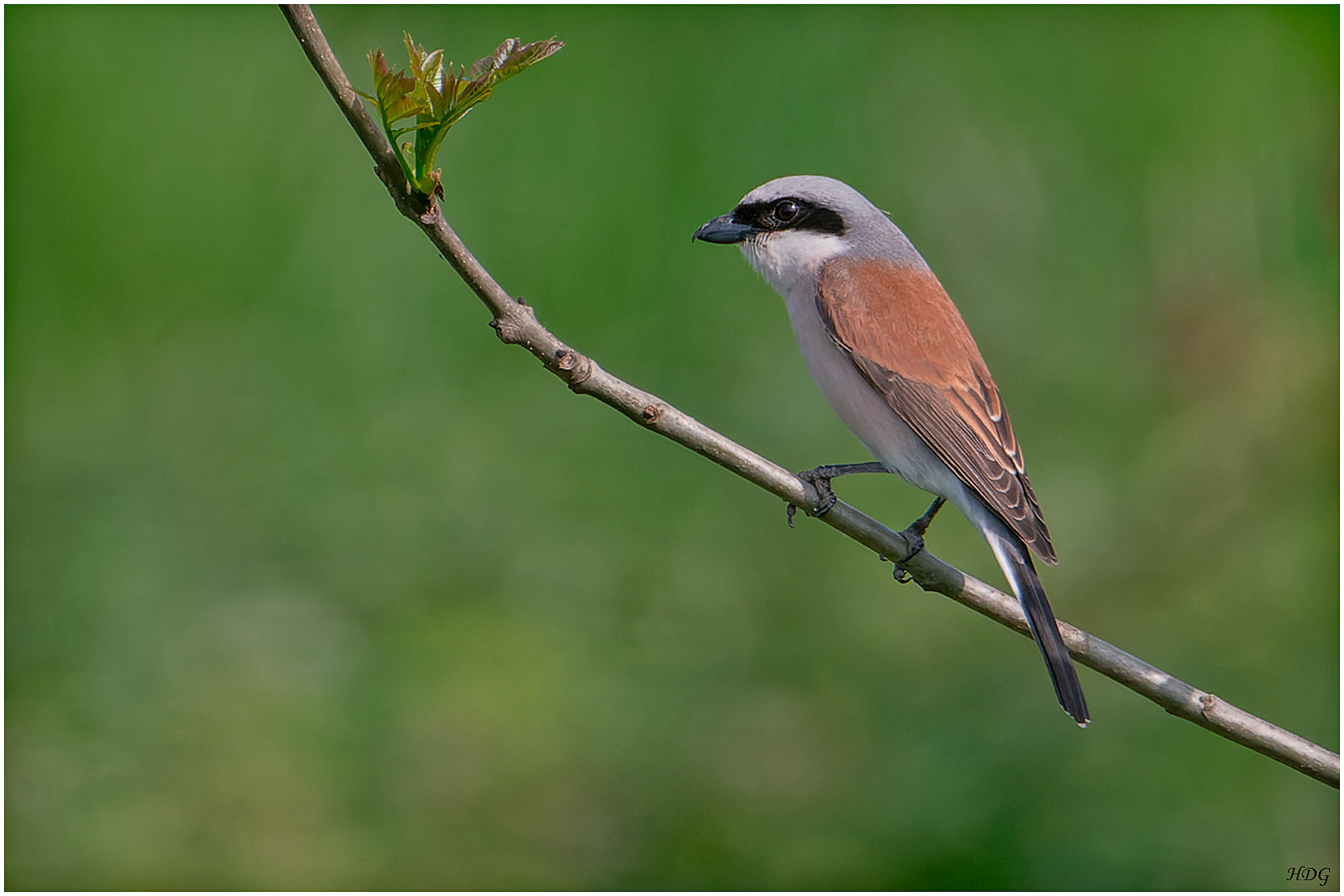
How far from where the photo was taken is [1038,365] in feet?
14.9

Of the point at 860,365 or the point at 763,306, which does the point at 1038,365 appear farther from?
the point at 860,365

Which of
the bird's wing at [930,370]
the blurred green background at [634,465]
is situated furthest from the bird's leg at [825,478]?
the blurred green background at [634,465]

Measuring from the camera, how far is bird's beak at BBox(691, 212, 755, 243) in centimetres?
330

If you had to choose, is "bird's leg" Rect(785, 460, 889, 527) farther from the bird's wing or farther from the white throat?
the white throat

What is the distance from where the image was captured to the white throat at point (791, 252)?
3.43m

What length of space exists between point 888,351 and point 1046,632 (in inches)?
41.9

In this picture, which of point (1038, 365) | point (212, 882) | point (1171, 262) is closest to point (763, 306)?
point (1038, 365)

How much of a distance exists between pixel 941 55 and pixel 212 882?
3846 millimetres

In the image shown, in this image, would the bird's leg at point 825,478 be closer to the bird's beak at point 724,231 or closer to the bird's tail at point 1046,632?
the bird's tail at point 1046,632

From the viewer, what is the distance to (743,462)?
7.05 feet

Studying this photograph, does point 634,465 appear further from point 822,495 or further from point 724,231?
point 822,495

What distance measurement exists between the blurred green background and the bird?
2.91 ft

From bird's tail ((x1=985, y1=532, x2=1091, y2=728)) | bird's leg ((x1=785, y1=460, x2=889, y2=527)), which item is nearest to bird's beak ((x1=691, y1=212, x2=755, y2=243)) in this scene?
bird's leg ((x1=785, y1=460, x2=889, y2=527))

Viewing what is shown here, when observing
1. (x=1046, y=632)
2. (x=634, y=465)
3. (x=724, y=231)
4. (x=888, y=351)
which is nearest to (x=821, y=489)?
(x=1046, y=632)
